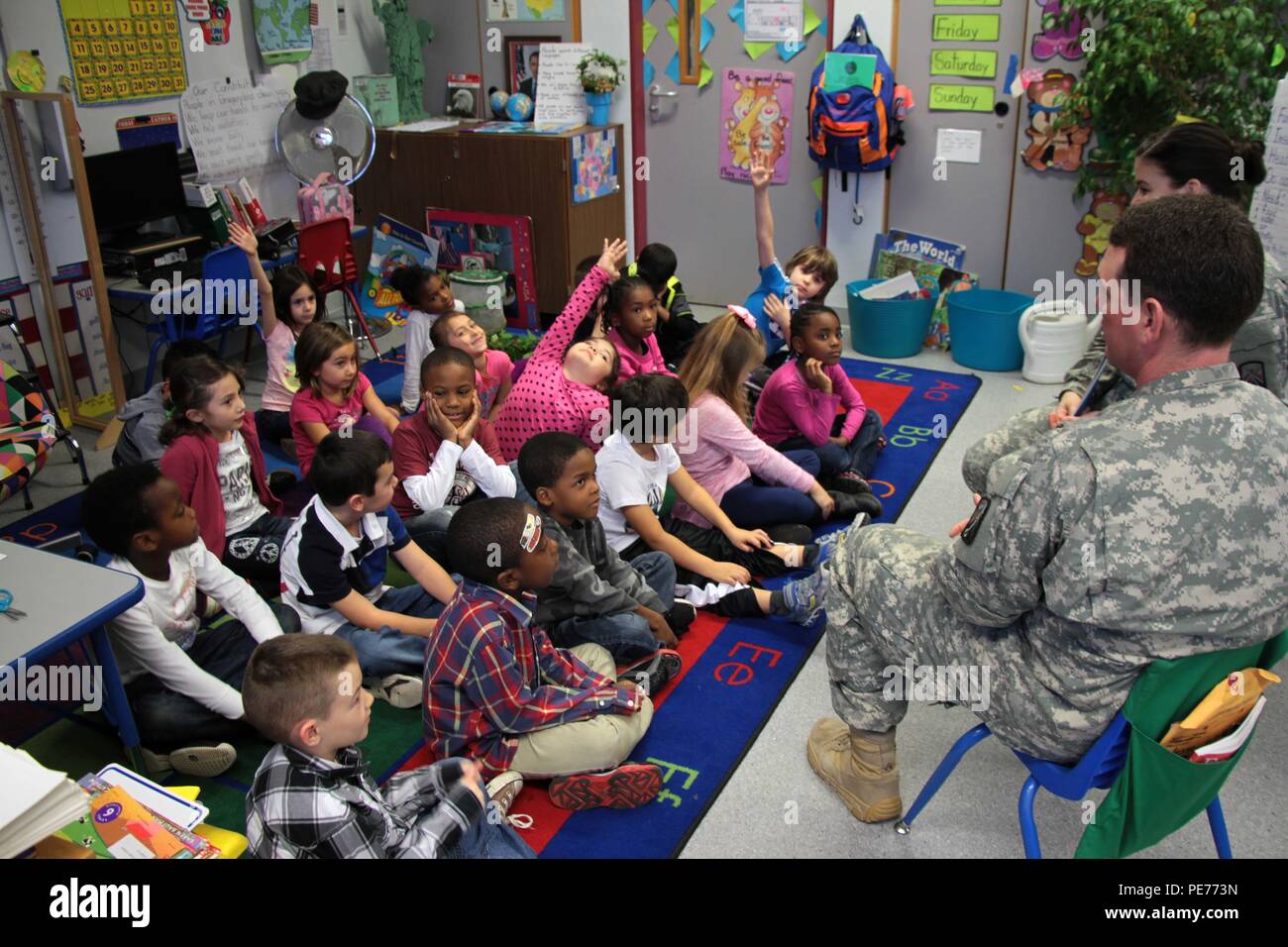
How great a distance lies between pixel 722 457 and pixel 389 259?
348 cm

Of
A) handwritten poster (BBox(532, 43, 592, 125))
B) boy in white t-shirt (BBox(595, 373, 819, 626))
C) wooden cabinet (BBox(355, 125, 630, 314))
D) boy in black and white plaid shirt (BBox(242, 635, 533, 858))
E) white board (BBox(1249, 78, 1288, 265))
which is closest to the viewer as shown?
boy in black and white plaid shirt (BBox(242, 635, 533, 858))

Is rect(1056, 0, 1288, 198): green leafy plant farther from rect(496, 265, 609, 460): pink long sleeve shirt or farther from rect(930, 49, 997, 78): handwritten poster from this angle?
rect(496, 265, 609, 460): pink long sleeve shirt

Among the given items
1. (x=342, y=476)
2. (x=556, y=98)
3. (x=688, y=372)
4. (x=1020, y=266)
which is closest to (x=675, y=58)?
(x=556, y=98)

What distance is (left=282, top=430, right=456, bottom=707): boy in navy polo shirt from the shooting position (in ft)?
8.91

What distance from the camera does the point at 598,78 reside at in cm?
596

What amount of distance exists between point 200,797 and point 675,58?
4724mm

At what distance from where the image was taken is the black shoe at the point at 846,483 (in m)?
3.88

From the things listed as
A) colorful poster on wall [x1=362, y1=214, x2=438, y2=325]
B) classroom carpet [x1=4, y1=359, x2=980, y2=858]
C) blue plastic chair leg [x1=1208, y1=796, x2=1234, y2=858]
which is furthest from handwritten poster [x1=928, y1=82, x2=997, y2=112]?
blue plastic chair leg [x1=1208, y1=796, x2=1234, y2=858]

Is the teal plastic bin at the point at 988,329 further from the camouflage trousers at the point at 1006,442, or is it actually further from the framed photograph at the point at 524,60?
the framed photograph at the point at 524,60

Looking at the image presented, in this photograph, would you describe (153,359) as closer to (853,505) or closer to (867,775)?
(853,505)

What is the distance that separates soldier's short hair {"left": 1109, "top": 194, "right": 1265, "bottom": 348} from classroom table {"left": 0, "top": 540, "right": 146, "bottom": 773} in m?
2.04

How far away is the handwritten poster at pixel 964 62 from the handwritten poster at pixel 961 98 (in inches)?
2.2

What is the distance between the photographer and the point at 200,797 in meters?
2.52

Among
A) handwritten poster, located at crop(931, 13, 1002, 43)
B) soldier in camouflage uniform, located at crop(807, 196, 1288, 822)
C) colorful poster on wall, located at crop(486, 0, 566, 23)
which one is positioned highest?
colorful poster on wall, located at crop(486, 0, 566, 23)
